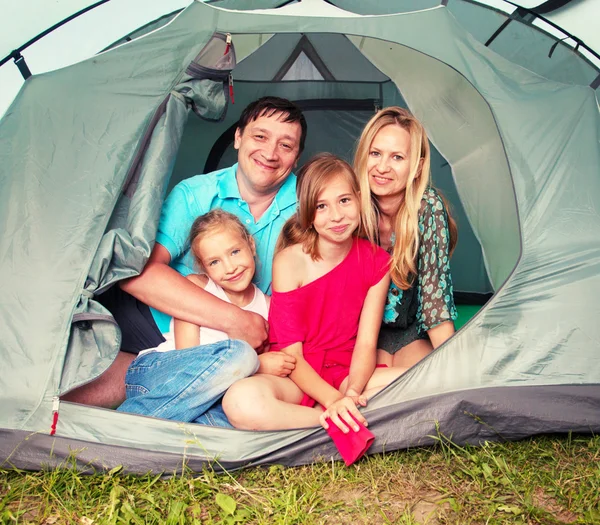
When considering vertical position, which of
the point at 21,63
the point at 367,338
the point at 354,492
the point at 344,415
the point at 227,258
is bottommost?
the point at 354,492

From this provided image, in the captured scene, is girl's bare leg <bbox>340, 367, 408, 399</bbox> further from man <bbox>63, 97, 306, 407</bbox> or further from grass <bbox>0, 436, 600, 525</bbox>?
man <bbox>63, 97, 306, 407</bbox>

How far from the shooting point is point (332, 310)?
187cm

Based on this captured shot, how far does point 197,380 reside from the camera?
163 cm

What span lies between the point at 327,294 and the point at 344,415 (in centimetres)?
41

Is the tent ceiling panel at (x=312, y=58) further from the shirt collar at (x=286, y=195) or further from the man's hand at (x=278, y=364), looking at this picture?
the man's hand at (x=278, y=364)

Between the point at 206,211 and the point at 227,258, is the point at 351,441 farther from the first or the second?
the point at 206,211

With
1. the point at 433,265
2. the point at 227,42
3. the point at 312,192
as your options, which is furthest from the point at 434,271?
the point at 227,42

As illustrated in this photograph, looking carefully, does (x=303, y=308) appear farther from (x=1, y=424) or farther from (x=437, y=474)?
(x=1, y=424)

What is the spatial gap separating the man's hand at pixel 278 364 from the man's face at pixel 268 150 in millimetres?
568

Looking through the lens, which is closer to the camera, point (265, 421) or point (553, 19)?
point (265, 421)

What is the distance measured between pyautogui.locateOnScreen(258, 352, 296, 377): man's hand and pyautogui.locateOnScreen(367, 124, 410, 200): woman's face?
0.52m

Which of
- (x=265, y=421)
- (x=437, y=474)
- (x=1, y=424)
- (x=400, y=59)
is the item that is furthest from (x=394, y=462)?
(x=400, y=59)

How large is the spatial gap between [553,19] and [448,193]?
799mm

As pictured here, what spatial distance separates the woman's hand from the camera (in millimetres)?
1538
